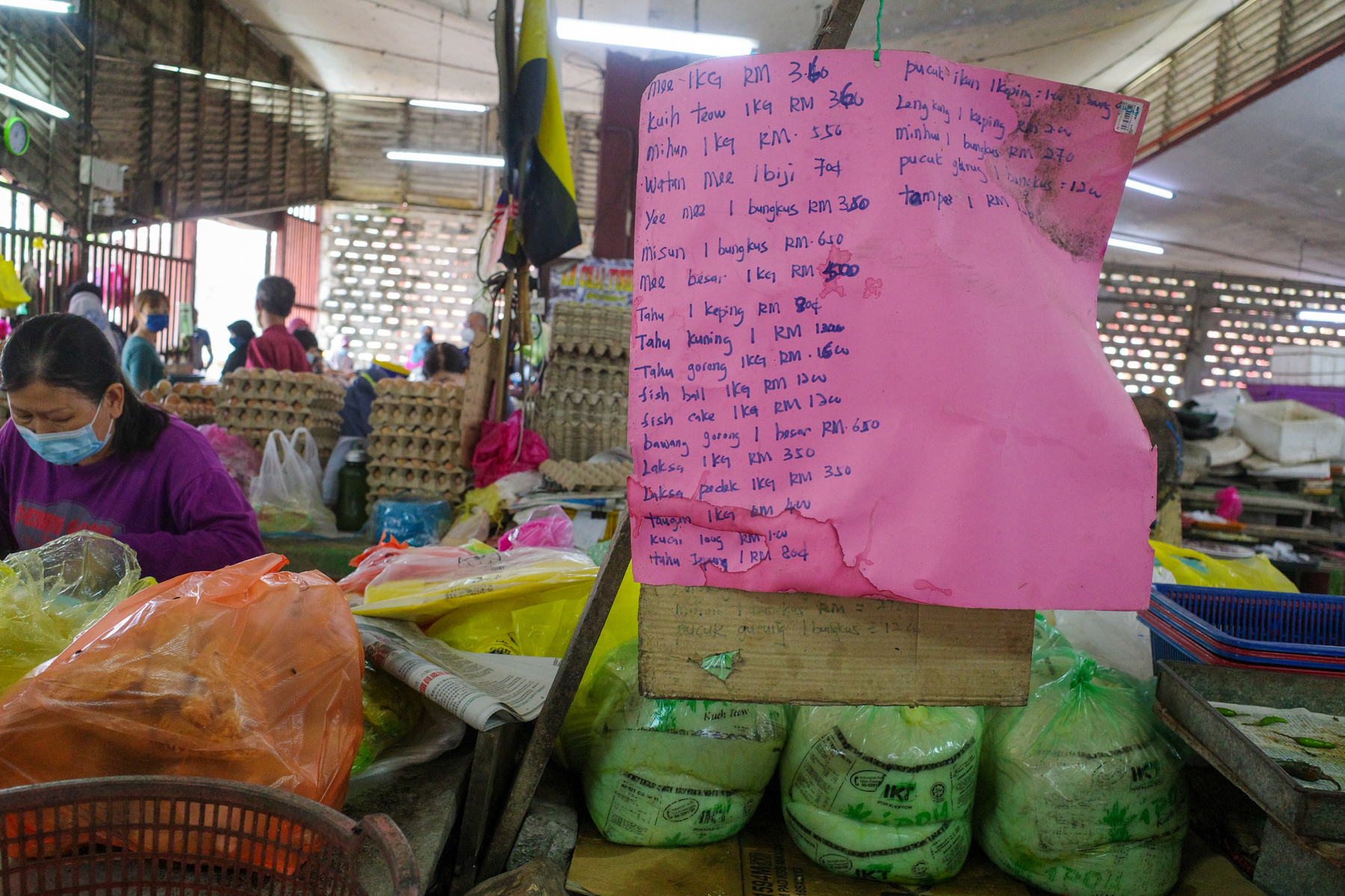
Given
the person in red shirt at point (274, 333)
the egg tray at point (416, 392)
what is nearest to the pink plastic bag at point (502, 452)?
the egg tray at point (416, 392)

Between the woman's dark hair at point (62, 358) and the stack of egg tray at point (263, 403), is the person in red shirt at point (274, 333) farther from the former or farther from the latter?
the woman's dark hair at point (62, 358)

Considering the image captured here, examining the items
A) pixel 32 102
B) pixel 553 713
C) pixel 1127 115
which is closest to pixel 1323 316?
pixel 1127 115

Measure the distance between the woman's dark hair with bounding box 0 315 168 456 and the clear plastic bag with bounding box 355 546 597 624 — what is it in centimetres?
82

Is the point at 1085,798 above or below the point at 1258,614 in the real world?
below

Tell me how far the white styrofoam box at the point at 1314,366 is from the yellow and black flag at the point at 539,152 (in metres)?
9.45

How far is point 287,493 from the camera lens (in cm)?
421

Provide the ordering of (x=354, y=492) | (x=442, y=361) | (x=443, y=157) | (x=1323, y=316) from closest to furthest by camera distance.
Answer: (x=354, y=492) < (x=442, y=361) < (x=443, y=157) < (x=1323, y=316)

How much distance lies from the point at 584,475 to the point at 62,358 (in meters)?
2.60

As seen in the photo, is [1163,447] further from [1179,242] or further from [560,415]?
[1179,242]

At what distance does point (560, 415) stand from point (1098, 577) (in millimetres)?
4008

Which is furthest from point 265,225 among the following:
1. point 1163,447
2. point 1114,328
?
point 1114,328

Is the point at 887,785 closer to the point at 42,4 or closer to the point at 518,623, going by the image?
the point at 518,623

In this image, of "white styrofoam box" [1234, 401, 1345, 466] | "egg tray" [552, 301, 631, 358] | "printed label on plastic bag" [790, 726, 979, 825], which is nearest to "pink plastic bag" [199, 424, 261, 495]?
"egg tray" [552, 301, 631, 358]

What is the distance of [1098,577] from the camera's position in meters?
1.06
